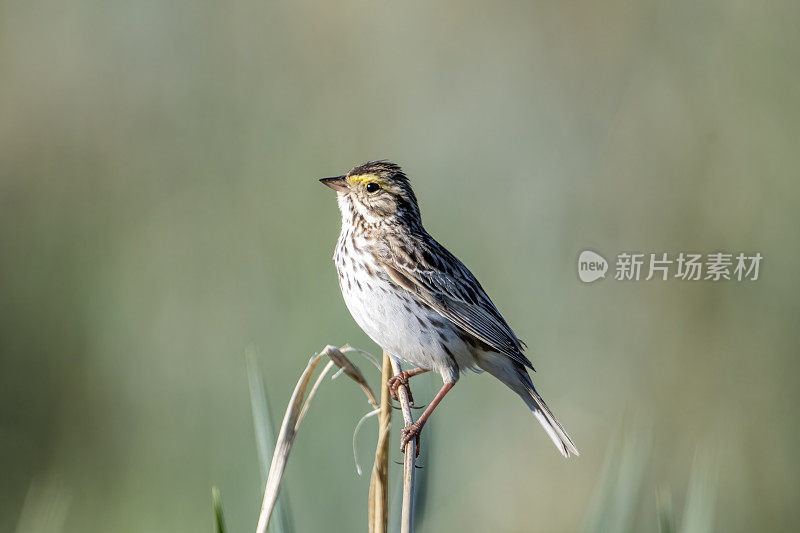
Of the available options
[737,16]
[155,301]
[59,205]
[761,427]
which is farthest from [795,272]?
[59,205]

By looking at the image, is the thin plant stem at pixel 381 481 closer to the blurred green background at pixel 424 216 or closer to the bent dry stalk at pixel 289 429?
the bent dry stalk at pixel 289 429

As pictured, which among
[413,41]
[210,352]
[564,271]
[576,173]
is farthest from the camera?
[413,41]

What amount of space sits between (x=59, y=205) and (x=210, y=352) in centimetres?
142

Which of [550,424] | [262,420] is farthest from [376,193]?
[262,420]

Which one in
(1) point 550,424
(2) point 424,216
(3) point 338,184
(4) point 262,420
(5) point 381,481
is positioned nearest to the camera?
(5) point 381,481

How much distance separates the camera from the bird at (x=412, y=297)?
9.52ft

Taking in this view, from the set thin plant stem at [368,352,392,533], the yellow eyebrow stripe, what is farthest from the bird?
thin plant stem at [368,352,392,533]

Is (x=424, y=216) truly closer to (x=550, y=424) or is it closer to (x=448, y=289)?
(x=448, y=289)

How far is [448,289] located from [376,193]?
466mm

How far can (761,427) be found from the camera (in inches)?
185

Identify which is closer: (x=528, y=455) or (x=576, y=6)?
(x=528, y=455)

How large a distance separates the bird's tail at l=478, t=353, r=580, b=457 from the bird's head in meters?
0.62

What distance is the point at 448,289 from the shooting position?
3.07 metres

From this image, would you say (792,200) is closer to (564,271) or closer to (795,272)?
(795,272)
